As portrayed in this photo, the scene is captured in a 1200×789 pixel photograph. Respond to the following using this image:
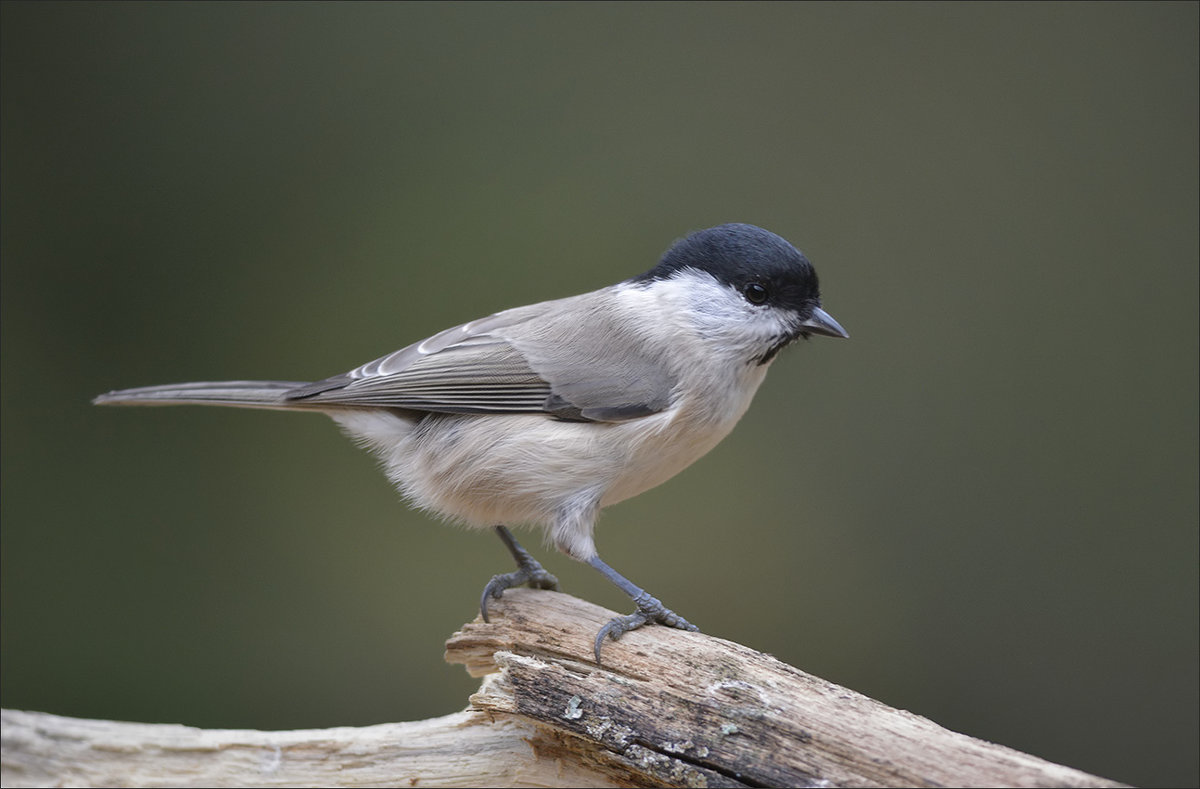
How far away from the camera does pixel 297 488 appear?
3.85 metres

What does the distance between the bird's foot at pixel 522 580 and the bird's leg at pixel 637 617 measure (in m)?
0.30

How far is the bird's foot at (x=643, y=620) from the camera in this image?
6.90 ft

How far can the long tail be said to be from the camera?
2.49 meters

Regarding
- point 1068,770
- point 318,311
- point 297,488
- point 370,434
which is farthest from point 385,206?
point 1068,770

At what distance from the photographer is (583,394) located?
232 cm

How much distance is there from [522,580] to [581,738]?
0.63 metres

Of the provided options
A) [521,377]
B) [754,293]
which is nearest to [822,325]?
[754,293]

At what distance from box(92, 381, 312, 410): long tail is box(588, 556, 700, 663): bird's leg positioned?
35.3 inches

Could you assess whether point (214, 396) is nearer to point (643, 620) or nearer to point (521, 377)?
point (521, 377)

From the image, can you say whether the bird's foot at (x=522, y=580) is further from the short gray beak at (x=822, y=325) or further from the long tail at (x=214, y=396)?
the short gray beak at (x=822, y=325)

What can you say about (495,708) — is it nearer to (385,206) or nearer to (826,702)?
(826,702)

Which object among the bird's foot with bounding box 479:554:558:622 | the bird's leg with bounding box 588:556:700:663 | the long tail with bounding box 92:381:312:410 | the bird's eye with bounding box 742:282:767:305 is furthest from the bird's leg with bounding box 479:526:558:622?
the bird's eye with bounding box 742:282:767:305

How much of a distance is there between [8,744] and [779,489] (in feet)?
8.84

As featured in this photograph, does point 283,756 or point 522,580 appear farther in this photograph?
point 522,580
